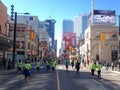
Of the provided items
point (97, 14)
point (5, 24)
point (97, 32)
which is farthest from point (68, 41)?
point (5, 24)

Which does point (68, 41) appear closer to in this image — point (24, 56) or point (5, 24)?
point (24, 56)

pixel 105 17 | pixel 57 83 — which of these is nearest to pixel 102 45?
pixel 105 17

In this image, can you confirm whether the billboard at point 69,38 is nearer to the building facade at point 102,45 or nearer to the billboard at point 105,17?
the building facade at point 102,45

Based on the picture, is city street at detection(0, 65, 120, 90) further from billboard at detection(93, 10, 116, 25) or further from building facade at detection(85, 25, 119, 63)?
building facade at detection(85, 25, 119, 63)

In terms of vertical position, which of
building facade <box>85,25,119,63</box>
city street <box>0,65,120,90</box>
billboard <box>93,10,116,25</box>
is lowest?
city street <box>0,65,120,90</box>

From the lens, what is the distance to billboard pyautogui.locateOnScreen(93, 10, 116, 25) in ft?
326

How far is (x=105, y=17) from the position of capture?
101 metres

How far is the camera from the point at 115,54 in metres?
106

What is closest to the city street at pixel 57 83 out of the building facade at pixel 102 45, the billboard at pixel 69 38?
the building facade at pixel 102 45

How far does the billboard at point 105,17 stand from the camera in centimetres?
9928

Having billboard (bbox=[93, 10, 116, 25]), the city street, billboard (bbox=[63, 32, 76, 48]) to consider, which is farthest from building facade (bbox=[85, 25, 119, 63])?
the city street

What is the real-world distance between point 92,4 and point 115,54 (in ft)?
84.4

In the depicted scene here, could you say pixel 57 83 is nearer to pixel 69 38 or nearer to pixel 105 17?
pixel 105 17

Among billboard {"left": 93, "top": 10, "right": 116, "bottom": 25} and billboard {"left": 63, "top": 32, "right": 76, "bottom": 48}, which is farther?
billboard {"left": 63, "top": 32, "right": 76, "bottom": 48}
